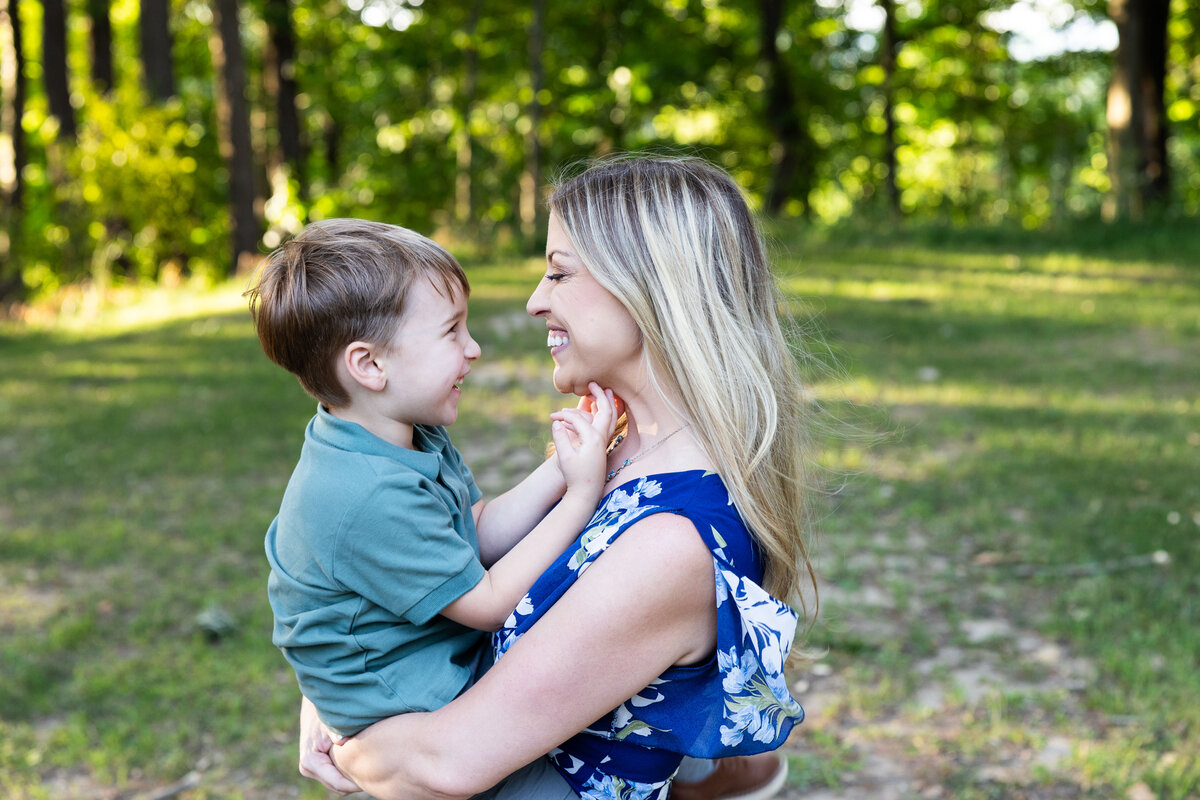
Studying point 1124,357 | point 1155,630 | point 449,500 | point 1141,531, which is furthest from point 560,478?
point 1124,357

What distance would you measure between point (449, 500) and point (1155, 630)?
336 centimetres

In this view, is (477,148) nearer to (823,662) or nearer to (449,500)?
(823,662)

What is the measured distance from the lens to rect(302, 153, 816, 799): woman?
62.3 inches

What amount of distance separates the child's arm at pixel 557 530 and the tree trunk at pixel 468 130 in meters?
15.0

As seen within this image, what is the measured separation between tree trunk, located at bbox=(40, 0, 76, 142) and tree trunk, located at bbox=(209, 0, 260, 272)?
12.9 ft

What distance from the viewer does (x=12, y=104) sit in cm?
1547

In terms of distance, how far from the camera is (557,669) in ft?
5.14

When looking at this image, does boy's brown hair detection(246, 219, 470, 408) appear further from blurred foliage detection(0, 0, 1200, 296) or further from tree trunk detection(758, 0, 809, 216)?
tree trunk detection(758, 0, 809, 216)

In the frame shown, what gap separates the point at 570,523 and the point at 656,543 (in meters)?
0.21

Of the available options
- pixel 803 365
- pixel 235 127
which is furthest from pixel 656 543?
pixel 235 127

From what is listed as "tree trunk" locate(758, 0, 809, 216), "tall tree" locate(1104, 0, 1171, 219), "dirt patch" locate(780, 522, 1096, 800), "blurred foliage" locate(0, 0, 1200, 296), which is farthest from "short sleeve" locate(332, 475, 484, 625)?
"tree trunk" locate(758, 0, 809, 216)

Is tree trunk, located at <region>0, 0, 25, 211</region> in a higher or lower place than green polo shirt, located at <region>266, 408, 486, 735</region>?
higher

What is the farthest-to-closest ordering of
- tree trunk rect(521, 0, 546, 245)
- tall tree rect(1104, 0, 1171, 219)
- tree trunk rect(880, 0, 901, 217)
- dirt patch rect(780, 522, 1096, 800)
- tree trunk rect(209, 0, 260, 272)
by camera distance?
tree trunk rect(880, 0, 901, 217) → tree trunk rect(521, 0, 546, 245) → tree trunk rect(209, 0, 260, 272) → tall tree rect(1104, 0, 1171, 219) → dirt patch rect(780, 522, 1096, 800)

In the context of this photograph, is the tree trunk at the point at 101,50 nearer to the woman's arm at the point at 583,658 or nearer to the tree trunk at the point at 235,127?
the tree trunk at the point at 235,127
